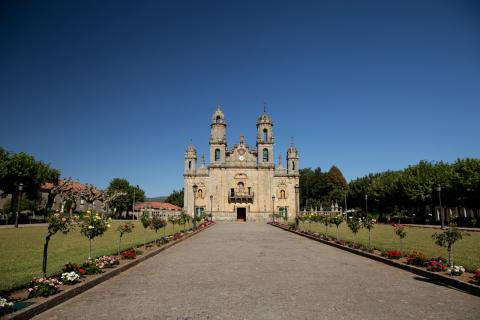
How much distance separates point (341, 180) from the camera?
96500 mm

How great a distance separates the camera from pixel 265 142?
6062cm

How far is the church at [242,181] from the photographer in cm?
5847

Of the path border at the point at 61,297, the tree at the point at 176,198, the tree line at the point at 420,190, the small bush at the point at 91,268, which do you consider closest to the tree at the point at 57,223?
the small bush at the point at 91,268

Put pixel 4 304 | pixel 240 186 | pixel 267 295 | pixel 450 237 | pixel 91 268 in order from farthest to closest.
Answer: pixel 240 186
pixel 450 237
pixel 91 268
pixel 267 295
pixel 4 304

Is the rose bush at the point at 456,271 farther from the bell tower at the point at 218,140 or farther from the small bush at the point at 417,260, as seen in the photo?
the bell tower at the point at 218,140

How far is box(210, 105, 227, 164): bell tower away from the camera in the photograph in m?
60.0

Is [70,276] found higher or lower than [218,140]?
lower

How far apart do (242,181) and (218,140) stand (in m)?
8.78

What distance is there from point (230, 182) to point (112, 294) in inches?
2031

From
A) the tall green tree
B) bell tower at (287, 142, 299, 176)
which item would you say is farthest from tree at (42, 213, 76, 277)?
bell tower at (287, 142, 299, 176)

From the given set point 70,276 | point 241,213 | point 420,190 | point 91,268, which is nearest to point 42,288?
point 70,276

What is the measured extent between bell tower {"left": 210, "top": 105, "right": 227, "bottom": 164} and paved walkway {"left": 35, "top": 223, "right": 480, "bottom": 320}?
159 ft

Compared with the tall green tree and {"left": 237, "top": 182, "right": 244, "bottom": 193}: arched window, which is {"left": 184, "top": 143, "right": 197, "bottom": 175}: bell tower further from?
the tall green tree

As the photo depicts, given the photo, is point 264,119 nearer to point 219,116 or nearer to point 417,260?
point 219,116
